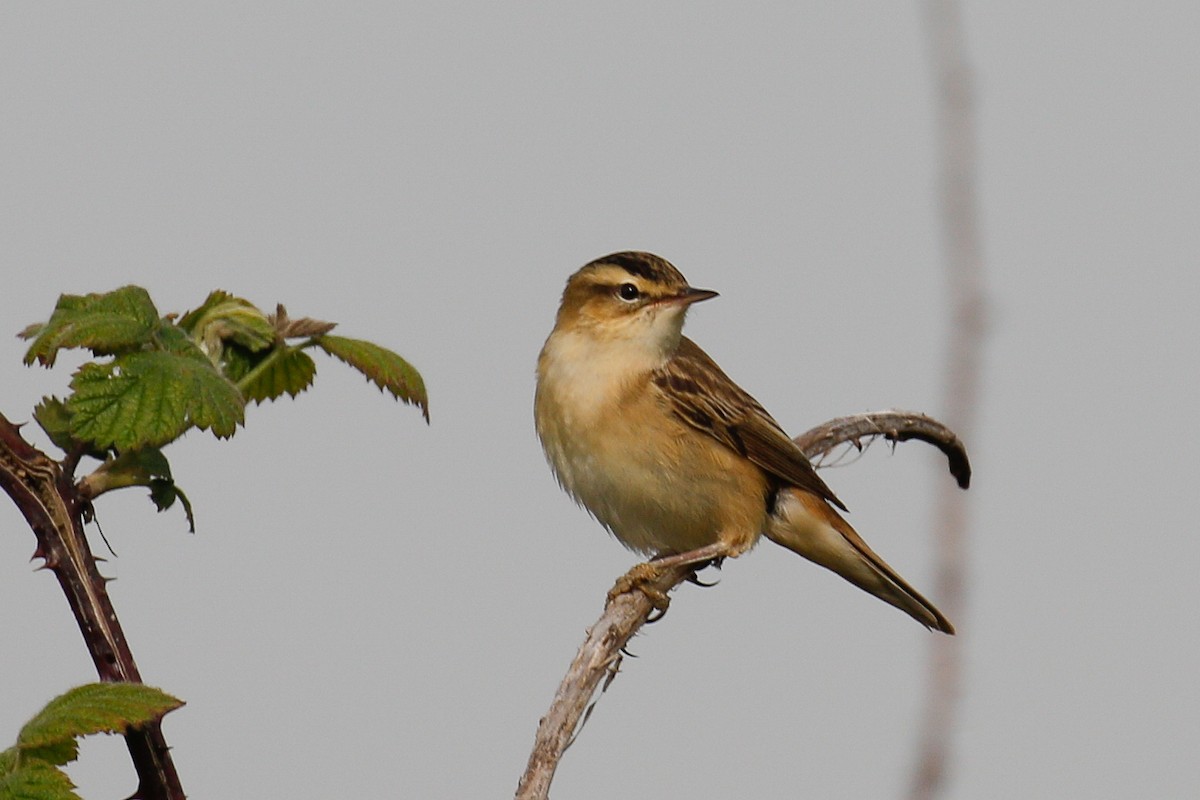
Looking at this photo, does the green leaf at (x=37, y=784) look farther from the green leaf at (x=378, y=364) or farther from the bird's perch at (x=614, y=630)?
the green leaf at (x=378, y=364)

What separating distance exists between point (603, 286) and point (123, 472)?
2.80 m

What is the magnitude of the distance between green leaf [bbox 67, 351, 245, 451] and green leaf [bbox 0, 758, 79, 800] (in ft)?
1.44

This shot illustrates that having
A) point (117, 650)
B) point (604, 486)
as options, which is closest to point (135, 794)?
point (117, 650)

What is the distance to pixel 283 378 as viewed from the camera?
7.93ft

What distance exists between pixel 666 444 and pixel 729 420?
0.26 meters

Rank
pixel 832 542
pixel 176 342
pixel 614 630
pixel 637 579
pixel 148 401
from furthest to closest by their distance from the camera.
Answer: pixel 832 542
pixel 637 579
pixel 614 630
pixel 176 342
pixel 148 401

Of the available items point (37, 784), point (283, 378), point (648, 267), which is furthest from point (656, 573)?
point (37, 784)

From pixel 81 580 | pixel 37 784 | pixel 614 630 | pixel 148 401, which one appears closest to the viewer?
pixel 37 784

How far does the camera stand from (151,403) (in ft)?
6.53

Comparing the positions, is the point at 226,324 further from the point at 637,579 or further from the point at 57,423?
the point at 637,579

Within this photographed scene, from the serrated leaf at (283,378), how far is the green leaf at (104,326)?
9.9 inches

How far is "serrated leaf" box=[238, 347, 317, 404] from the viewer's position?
2.37m

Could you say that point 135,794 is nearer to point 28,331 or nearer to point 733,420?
point 28,331

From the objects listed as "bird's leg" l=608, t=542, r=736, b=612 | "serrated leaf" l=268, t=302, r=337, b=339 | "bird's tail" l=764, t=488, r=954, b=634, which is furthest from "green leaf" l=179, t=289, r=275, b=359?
"bird's tail" l=764, t=488, r=954, b=634
